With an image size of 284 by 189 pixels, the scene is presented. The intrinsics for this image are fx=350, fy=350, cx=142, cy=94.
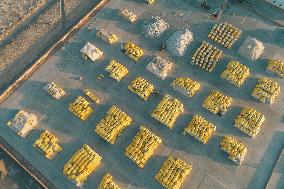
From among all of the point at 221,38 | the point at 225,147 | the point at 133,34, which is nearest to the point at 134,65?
the point at 133,34

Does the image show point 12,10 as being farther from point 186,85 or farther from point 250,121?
point 250,121

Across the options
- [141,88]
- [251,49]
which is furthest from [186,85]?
[251,49]

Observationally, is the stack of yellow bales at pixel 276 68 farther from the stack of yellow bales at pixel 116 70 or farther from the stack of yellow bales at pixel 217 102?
the stack of yellow bales at pixel 116 70

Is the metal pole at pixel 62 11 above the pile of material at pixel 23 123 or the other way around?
above

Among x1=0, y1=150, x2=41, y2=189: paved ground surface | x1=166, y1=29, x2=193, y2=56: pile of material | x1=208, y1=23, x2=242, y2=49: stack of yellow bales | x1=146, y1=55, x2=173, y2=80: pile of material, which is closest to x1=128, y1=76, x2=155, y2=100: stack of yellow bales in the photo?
x1=146, y1=55, x2=173, y2=80: pile of material

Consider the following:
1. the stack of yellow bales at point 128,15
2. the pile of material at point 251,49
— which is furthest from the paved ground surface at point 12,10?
the pile of material at point 251,49

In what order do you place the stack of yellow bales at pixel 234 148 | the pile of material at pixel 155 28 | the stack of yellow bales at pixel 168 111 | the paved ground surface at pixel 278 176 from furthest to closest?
the pile of material at pixel 155 28
the stack of yellow bales at pixel 168 111
the stack of yellow bales at pixel 234 148
the paved ground surface at pixel 278 176
